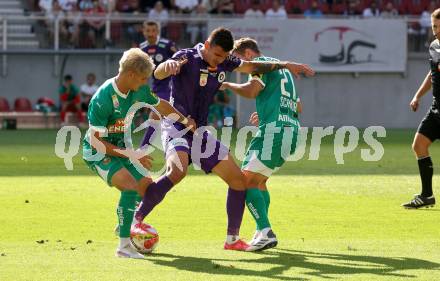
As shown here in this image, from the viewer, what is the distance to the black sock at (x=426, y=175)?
534 inches

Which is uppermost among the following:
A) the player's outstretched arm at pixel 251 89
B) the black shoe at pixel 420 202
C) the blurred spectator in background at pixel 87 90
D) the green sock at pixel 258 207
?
the player's outstretched arm at pixel 251 89

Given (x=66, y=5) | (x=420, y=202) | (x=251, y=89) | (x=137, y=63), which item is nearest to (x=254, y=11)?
(x=66, y=5)

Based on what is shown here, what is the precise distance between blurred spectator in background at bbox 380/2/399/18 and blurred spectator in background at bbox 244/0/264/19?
3925mm

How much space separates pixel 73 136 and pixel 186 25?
720 cm

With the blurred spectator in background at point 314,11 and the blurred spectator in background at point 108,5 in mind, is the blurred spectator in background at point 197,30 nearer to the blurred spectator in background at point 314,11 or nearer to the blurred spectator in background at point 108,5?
the blurred spectator in background at point 108,5

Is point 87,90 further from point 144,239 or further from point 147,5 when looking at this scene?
point 144,239

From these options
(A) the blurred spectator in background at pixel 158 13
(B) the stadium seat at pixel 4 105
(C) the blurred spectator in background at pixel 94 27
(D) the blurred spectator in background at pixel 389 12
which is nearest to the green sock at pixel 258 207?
(B) the stadium seat at pixel 4 105

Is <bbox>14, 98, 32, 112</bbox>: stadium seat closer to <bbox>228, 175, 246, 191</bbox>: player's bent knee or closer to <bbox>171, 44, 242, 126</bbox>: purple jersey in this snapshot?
<bbox>171, 44, 242, 126</bbox>: purple jersey

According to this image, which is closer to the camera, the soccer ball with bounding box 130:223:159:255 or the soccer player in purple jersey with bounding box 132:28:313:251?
the soccer ball with bounding box 130:223:159:255

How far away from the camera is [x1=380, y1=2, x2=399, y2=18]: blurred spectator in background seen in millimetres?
33834

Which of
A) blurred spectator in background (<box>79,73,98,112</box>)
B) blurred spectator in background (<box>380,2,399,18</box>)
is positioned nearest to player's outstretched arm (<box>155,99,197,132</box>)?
blurred spectator in background (<box>79,73,98,112</box>)

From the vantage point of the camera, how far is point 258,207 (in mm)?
10180

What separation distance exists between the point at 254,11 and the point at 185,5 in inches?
86.3

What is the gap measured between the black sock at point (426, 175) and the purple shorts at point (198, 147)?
14.0ft
